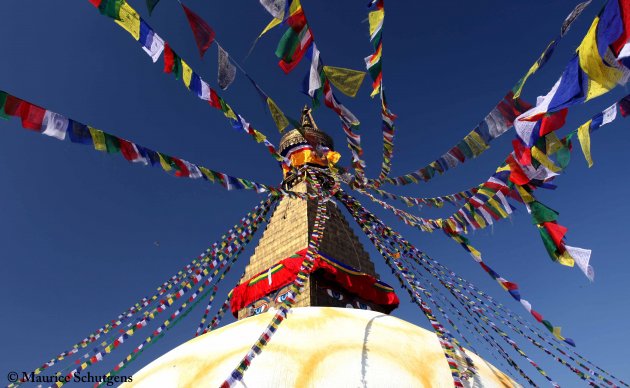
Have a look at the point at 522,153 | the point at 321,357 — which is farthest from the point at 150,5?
the point at 522,153

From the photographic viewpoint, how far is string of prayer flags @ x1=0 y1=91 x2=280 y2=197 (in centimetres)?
396

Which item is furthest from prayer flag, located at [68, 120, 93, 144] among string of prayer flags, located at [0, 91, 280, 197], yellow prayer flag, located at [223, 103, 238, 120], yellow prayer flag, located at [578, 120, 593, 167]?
yellow prayer flag, located at [578, 120, 593, 167]

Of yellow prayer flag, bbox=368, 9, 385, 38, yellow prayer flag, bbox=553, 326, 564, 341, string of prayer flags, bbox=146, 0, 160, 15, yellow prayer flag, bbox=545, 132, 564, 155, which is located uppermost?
yellow prayer flag, bbox=368, 9, 385, 38

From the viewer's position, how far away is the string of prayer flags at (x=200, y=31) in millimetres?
4449

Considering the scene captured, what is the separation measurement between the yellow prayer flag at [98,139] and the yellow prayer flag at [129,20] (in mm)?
1204

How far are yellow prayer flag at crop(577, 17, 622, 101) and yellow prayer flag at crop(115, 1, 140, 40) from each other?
4488 mm

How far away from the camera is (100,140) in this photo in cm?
472

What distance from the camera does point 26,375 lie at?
22.1 feet

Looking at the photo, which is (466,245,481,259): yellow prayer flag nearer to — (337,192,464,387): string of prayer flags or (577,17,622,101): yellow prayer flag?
(337,192,464,387): string of prayer flags

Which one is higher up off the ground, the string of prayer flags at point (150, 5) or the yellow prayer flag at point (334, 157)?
the yellow prayer flag at point (334, 157)

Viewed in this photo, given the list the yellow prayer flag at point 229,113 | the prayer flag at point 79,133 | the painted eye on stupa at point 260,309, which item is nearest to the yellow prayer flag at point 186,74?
the yellow prayer flag at point 229,113

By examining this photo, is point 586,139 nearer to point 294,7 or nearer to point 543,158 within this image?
point 543,158

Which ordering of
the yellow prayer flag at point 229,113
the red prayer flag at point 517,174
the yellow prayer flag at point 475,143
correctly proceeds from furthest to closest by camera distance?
1. the yellow prayer flag at point 229,113
2. the yellow prayer flag at point 475,143
3. the red prayer flag at point 517,174

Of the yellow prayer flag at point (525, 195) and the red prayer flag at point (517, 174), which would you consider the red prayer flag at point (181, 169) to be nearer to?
the red prayer flag at point (517, 174)
